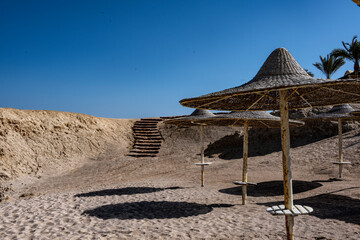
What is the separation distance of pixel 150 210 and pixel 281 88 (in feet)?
16.2

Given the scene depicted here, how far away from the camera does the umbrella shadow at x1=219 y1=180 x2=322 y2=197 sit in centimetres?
948

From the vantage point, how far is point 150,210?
23.5 feet

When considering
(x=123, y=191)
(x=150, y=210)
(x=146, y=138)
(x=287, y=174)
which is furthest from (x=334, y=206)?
(x=146, y=138)

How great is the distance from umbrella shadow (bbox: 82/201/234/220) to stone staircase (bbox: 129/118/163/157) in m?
13.7

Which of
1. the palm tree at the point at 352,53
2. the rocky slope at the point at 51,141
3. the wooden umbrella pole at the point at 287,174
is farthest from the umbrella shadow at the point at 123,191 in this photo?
the palm tree at the point at 352,53

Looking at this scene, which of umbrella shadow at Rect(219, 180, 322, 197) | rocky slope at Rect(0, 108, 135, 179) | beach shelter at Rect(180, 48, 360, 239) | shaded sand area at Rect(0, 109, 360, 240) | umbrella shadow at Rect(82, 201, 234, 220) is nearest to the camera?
beach shelter at Rect(180, 48, 360, 239)

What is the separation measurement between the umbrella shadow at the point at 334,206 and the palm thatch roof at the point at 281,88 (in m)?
2.76

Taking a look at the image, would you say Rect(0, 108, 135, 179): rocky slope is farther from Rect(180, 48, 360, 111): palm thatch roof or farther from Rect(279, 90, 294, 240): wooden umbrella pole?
Rect(279, 90, 294, 240): wooden umbrella pole

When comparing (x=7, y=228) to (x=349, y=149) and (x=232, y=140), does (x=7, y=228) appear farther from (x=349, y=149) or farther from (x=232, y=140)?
(x=232, y=140)

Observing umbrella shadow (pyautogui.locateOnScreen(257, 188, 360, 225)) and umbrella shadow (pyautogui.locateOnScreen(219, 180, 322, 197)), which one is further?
umbrella shadow (pyautogui.locateOnScreen(219, 180, 322, 197))

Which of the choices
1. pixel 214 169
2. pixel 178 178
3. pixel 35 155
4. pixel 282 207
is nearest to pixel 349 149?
pixel 214 169

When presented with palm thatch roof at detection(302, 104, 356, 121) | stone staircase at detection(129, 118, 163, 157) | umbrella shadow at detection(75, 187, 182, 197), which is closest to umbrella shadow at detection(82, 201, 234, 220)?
umbrella shadow at detection(75, 187, 182, 197)

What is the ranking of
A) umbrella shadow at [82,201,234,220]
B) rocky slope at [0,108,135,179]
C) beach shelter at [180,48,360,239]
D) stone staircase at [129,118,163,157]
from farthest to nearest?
stone staircase at [129,118,163,157] < rocky slope at [0,108,135,179] < umbrella shadow at [82,201,234,220] < beach shelter at [180,48,360,239]

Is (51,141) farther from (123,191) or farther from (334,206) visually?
(334,206)
